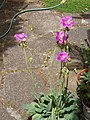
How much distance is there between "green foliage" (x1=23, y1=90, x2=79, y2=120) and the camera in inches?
115

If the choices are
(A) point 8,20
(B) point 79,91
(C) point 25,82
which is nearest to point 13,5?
(A) point 8,20

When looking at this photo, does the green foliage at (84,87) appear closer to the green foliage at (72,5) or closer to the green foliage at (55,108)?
the green foliage at (55,108)

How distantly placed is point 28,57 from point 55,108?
4.17 feet

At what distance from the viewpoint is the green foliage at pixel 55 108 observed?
293 centimetres

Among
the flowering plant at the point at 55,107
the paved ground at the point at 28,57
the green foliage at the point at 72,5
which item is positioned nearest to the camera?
the flowering plant at the point at 55,107

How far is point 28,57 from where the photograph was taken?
4082mm

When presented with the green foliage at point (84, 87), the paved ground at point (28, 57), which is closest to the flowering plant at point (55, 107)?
the green foliage at point (84, 87)

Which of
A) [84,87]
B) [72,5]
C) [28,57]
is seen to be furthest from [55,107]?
[72,5]

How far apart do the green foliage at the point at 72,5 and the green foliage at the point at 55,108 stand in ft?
8.29

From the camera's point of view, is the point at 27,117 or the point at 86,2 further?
the point at 86,2

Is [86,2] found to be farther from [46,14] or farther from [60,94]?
[60,94]

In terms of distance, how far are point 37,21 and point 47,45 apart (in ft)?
2.54

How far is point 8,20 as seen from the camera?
16.3ft

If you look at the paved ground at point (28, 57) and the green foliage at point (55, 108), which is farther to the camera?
the paved ground at point (28, 57)
